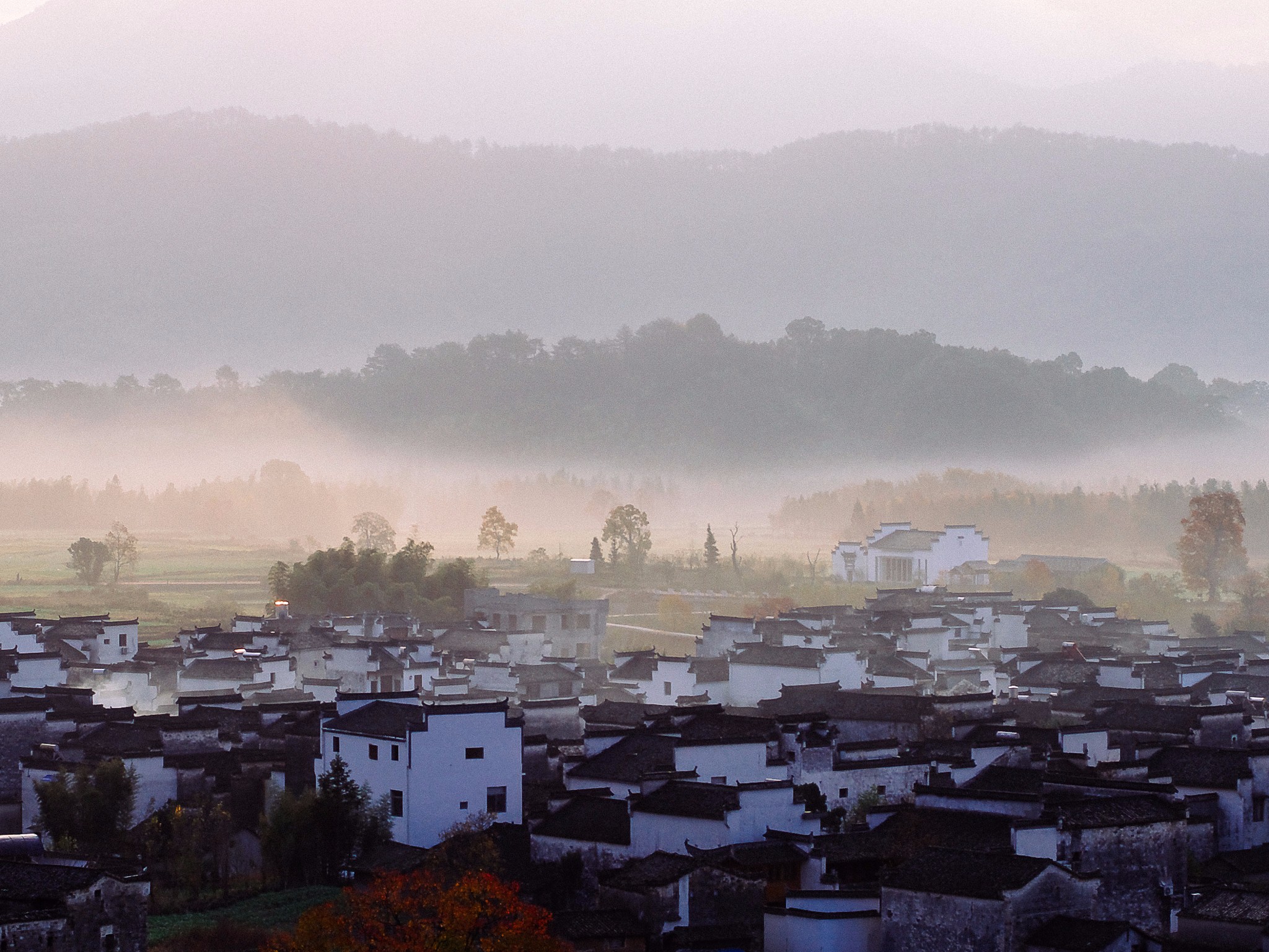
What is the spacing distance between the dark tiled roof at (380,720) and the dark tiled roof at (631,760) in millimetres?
2643

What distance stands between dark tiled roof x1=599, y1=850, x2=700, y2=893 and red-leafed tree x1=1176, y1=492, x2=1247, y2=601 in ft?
177

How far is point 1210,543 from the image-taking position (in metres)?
71.2

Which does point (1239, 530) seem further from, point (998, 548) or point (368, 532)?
point (368, 532)

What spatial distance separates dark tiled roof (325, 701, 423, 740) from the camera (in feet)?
83.3

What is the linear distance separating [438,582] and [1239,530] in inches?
1383

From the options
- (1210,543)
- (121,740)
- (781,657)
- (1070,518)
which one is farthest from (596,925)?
(1070,518)

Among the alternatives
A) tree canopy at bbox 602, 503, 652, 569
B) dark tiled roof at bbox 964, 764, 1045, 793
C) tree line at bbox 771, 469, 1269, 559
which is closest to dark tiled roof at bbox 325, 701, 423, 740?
dark tiled roof at bbox 964, 764, 1045, 793

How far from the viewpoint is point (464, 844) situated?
74.4 feet

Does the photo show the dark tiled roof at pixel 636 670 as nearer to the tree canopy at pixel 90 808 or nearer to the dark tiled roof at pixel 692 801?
the dark tiled roof at pixel 692 801

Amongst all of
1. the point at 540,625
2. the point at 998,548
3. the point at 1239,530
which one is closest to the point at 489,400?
the point at 998,548

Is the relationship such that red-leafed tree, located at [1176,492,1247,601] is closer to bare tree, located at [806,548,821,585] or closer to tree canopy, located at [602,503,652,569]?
bare tree, located at [806,548,821,585]

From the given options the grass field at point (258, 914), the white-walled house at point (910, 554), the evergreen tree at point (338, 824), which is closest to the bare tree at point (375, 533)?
the white-walled house at point (910, 554)

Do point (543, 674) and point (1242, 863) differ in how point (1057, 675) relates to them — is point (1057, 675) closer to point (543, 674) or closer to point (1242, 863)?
point (543, 674)

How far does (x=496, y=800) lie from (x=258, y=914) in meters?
4.47
